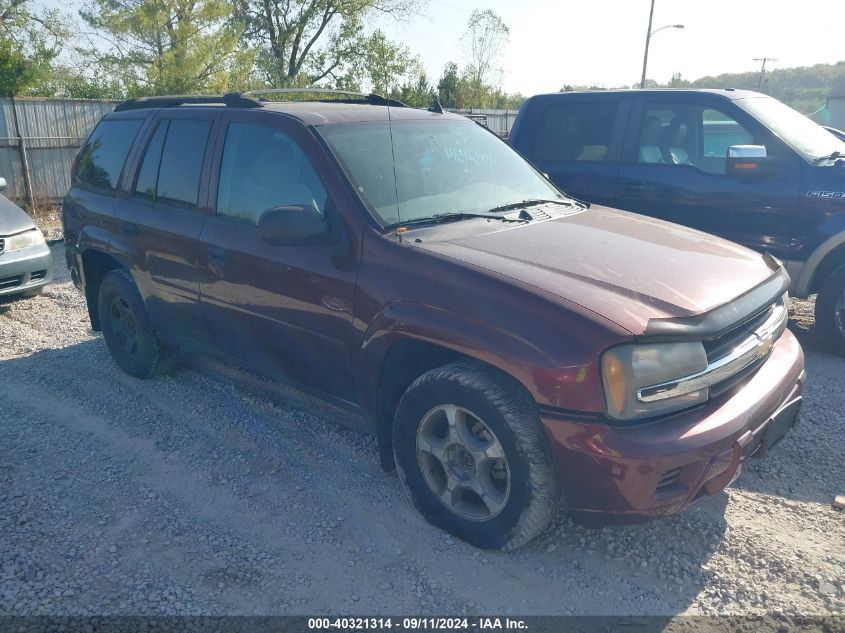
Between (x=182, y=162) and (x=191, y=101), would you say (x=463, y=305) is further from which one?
(x=191, y=101)

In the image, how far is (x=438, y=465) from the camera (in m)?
3.23

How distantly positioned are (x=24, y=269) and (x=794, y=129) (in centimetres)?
707

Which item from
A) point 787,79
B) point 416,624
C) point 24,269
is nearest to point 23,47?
point 24,269

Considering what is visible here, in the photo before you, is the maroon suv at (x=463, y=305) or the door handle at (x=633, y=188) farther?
the door handle at (x=633, y=188)

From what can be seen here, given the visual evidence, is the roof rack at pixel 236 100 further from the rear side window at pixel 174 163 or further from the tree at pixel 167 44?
the tree at pixel 167 44

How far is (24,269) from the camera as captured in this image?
268 inches

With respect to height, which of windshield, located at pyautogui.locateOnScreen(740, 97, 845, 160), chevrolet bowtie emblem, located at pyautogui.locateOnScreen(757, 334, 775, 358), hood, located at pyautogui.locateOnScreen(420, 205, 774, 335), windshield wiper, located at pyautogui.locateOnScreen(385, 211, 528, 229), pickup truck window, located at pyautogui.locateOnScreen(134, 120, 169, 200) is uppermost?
windshield, located at pyautogui.locateOnScreen(740, 97, 845, 160)

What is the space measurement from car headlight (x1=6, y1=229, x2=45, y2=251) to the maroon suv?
282 cm

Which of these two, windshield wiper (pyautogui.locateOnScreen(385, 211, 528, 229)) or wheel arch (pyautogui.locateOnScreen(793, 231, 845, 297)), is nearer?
windshield wiper (pyautogui.locateOnScreen(385, 211, 528, 229))

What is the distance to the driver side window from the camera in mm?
3629

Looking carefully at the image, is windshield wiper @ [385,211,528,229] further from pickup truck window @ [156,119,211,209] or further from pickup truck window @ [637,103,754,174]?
pickup truck window @ [637,103,754,174]

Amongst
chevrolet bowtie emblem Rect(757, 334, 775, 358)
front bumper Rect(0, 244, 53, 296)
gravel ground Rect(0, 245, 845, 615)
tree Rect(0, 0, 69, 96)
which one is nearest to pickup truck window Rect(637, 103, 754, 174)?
gravel ground Rect(0, 245, 845, 615)

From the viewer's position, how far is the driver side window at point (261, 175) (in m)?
3.63

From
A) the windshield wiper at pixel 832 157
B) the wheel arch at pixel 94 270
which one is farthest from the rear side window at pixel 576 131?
the wheel arch at pixel 94 270
